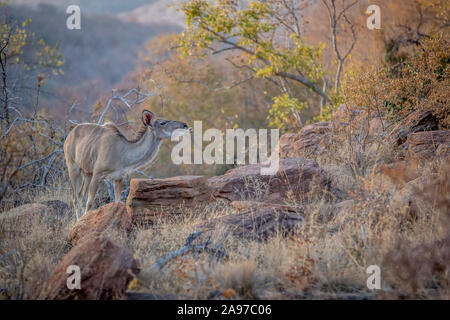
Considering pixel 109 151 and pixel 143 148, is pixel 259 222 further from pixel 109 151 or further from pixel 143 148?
pixel 109 151

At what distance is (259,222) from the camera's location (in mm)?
7469

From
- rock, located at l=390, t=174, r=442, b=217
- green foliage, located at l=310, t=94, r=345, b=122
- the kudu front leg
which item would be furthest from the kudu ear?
green foliage, located at l=310, t=94, r=345, b=122

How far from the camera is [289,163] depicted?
9523 millimetres

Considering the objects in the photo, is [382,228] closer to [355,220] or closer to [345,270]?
[355,220]

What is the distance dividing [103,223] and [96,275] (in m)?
Result: 2.27

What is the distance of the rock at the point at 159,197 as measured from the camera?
→ 870 cm

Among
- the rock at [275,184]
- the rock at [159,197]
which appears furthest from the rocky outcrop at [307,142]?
the rock at [159,197]

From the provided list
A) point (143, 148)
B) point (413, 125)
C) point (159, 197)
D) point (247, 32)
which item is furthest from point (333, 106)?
point (159, 197)

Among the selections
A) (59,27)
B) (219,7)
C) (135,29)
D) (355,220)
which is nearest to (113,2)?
(135,29)

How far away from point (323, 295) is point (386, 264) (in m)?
0.94
